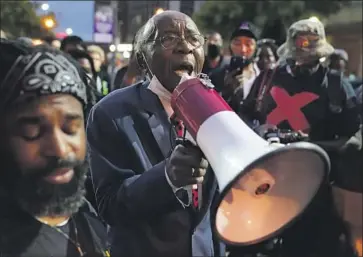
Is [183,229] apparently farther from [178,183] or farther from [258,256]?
[258,256]

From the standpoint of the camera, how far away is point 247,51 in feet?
15.8

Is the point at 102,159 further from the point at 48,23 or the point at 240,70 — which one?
the point at 48,23

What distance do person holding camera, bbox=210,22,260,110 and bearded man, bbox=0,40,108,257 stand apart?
2966 millimetres

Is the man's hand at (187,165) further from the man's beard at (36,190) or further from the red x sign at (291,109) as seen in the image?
the red x sign at (291,109)

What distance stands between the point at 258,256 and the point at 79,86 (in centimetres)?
333

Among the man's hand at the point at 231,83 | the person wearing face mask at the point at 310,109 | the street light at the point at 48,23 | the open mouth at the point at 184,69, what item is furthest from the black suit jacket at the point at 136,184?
the street light at the point at 48,23

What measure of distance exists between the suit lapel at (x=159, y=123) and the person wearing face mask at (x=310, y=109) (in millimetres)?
2143

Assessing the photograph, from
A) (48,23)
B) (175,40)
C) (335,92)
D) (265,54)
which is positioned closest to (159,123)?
(175,40)

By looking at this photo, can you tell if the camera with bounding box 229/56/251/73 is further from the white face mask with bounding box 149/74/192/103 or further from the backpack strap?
the white face mask with bounding box 149/74/192/103

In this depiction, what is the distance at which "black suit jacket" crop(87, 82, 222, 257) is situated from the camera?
1685mm

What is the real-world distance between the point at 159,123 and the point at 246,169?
54 centimetres

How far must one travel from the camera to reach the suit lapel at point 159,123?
1.75 meters

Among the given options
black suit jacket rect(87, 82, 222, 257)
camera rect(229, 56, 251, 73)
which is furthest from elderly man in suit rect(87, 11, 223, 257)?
camera rect(229, 56, 251, 73)

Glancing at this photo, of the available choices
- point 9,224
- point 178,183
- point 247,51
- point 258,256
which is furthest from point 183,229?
point 247,51
